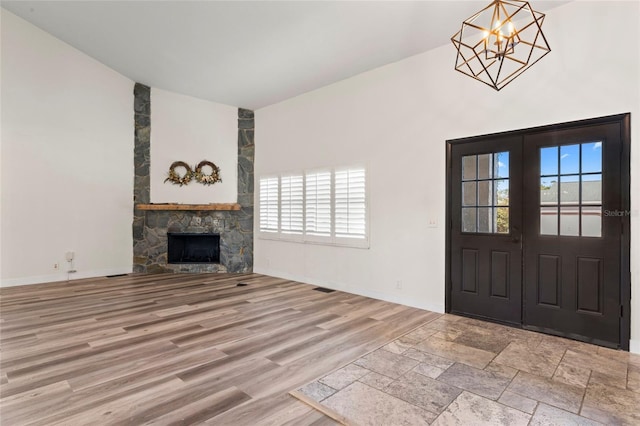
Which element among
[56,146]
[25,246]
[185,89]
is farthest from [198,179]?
[25,246]

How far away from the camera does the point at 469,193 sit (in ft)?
13.9

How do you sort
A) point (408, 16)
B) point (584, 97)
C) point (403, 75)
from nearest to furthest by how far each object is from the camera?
1. point (584, 97)
2. point (408, 16)
3. point (403, 75)

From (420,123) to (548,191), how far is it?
1.74m

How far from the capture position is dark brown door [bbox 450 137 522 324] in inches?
153

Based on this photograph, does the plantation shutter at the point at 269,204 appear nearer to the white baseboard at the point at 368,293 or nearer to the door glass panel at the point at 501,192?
the white baseboard at the point at 368,293

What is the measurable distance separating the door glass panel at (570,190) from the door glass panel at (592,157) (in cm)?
12

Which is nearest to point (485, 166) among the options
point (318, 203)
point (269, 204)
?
point (318, 203)

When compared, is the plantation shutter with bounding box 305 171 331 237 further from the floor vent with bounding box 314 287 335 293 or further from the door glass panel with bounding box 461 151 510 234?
the door glass panel with bounding box 461 151 510 234

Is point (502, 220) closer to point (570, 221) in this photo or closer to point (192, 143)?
point (570, 221)

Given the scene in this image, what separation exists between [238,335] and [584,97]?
4.22 metres

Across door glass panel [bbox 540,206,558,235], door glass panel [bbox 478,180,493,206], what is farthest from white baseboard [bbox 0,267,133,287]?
door glass panel [bbox 540,206,558,235]

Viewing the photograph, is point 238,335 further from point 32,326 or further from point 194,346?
point 32,326

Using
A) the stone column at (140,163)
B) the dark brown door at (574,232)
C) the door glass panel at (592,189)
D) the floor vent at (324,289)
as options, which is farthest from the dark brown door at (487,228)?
the stone column at (140,163)

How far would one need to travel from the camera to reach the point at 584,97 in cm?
342
